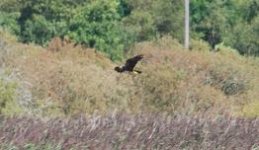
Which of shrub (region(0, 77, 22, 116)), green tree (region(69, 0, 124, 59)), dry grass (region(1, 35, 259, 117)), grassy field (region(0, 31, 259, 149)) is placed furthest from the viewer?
green tree (region(69, 0, 124, 59))

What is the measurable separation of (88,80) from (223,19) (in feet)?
62.1

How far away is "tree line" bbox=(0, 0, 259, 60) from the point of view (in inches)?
1416

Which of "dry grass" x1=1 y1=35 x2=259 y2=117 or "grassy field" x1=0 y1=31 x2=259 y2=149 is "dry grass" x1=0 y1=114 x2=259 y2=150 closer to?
"grassy field" x1=0 y1=31 x2=259 y2=149

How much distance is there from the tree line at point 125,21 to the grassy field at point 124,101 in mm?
4808

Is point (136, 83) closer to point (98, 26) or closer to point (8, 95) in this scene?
point (8, 95)

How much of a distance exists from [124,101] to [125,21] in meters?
17.8

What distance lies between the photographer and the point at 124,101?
896 inches

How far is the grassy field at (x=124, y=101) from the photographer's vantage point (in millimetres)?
10469

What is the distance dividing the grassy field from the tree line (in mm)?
4808

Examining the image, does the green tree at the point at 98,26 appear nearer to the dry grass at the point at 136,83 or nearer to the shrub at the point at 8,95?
the dry grass at the point at 136,83

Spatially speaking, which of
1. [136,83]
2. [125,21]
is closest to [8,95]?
[136,83]

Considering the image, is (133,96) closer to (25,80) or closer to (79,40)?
(25,80)

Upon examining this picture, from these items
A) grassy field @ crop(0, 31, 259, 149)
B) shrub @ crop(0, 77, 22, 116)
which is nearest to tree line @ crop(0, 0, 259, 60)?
grassy field @ crop(0, 31, 259, 149)

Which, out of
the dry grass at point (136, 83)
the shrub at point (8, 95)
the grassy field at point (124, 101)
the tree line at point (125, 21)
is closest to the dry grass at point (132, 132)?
the grassy field at point (124, 101)
